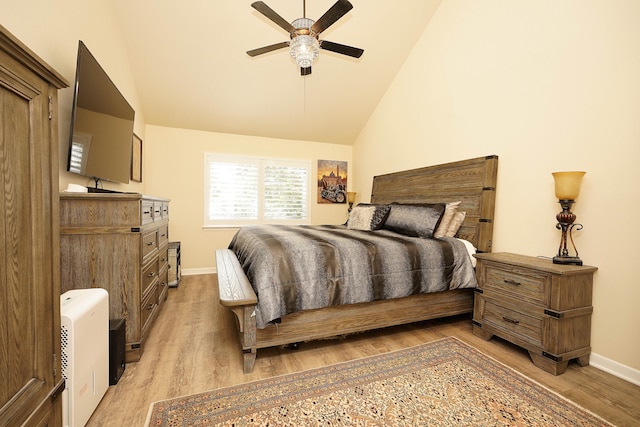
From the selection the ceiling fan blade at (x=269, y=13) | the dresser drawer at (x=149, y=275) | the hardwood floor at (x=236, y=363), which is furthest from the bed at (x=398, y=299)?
the ceiling fan blade at (x=269, y=13)

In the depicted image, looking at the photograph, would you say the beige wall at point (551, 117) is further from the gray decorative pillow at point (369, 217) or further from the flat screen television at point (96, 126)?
the flat screen television at point (96, 126)

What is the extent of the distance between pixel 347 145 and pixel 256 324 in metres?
4.23

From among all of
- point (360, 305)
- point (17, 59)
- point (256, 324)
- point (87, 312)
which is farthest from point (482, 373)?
point (17, 59)

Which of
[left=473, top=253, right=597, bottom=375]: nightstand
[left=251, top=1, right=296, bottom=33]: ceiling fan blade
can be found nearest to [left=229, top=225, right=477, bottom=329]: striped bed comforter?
[left=473, top=253, right=597, bottom=375]: nightstand

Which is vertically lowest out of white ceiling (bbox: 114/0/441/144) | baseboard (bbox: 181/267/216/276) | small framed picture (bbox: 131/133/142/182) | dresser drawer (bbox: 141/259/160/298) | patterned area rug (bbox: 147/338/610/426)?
baseboard (bbox: 181/267/216/276)

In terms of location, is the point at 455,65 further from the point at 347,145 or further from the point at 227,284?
the point at 227,284

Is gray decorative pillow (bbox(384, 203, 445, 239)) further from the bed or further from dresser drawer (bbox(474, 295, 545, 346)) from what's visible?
dresser drawer (bbox(474, 295, 545, 346))

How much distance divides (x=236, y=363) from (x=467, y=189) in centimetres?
266

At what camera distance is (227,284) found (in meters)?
1.91

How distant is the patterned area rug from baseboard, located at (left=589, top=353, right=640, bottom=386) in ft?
2.11

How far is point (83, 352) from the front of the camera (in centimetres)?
129

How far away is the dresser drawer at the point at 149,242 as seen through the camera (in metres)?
1.97

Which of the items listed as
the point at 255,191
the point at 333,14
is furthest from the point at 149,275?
the point at 255,191

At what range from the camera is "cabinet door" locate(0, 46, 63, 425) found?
0.76 metres
